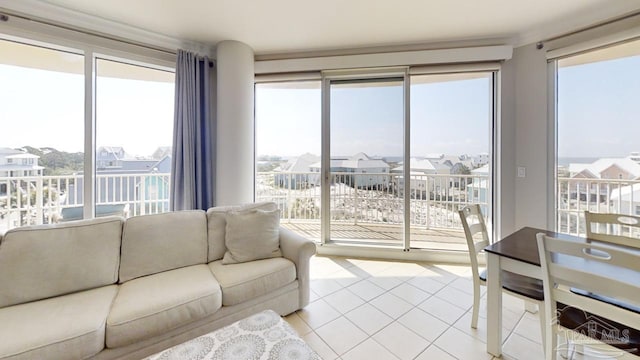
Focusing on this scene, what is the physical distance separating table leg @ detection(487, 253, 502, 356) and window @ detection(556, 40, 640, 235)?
1810 mm

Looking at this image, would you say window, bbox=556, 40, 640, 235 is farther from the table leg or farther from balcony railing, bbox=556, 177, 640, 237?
the table leg

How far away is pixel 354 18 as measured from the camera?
2.38 metres

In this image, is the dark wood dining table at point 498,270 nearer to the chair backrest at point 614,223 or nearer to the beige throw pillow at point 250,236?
the chair backrest at point 614,223

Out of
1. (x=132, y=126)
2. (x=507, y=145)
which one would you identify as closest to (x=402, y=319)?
(x=507, y=145)

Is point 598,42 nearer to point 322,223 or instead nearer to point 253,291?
point 322,223

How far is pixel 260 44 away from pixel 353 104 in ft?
4.24

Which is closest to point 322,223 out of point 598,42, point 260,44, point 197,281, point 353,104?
point 353,104

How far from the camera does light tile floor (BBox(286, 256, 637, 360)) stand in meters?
1.60

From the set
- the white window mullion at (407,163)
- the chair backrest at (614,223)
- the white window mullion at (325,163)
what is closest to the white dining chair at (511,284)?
the chair backrest at (614,223)

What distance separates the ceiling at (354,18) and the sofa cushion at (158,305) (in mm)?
2229

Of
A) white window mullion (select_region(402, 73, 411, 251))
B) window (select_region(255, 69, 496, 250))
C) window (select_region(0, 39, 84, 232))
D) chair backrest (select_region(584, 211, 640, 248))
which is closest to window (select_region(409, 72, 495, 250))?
window (select_region(255, 69, 496, 250))

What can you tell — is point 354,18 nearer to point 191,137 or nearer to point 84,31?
point 191,137

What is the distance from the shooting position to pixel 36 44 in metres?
2.24

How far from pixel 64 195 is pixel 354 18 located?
12.4 feet
